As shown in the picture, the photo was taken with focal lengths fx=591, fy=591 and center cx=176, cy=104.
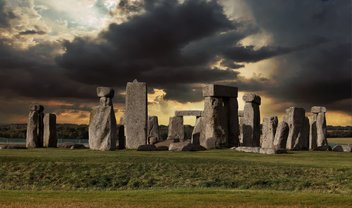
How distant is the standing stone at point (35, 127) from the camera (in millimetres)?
39750

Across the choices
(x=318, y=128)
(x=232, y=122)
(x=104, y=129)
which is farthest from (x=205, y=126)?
(x=318, y=128)

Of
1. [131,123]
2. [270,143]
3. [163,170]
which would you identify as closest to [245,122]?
[270,143]

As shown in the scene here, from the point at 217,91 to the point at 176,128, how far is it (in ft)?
38.9

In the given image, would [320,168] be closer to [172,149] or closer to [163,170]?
[163,170]

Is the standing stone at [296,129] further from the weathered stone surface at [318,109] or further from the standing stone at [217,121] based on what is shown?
the weathered stone surface at [318,109]

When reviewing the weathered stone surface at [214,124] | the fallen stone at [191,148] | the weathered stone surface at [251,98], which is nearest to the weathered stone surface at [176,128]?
the weathered stone surface at [251,98]

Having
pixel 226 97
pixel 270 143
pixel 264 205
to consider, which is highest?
pixel 226 97

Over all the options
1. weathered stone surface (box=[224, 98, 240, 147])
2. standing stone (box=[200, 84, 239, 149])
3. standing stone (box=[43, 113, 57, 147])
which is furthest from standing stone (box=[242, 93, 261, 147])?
standing stone (box=[43, 113, 57, 147])

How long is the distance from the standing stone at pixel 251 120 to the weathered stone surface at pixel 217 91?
86.9 inches

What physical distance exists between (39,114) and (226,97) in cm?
1298

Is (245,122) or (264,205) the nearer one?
(264,205)

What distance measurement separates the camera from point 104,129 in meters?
33.8

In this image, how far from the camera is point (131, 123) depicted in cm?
3803

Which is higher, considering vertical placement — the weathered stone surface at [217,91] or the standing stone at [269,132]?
the weathered stone surface at [217,91]
